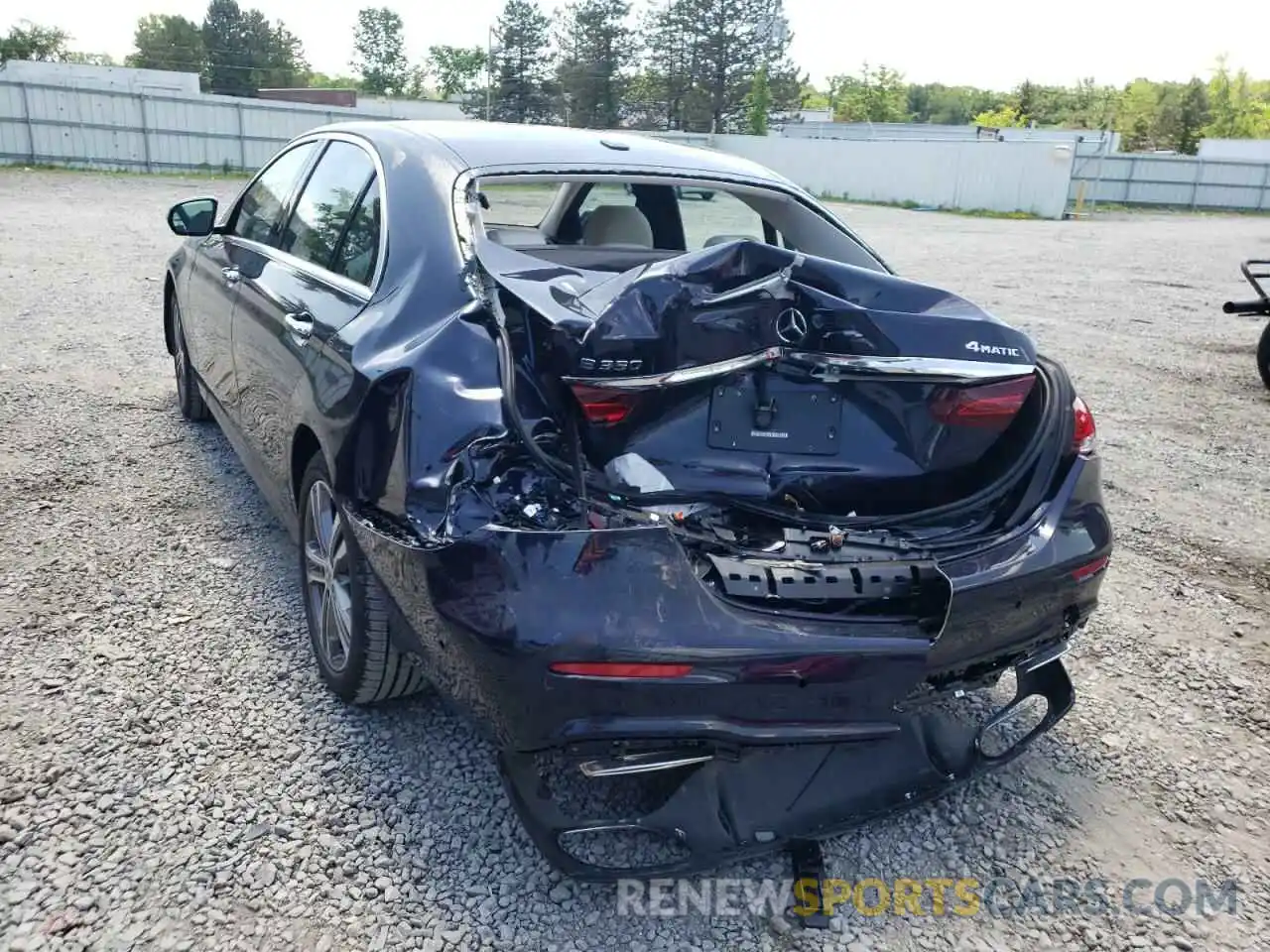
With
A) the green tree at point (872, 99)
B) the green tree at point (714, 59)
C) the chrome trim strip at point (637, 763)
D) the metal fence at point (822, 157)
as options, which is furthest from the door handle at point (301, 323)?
the green tree at point (872, 99)

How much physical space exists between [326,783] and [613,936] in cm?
92

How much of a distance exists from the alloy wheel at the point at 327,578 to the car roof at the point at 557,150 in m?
1.12

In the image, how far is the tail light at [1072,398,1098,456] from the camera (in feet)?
8.98

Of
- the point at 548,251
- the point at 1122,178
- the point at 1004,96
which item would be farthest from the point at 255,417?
the point at 1004,96

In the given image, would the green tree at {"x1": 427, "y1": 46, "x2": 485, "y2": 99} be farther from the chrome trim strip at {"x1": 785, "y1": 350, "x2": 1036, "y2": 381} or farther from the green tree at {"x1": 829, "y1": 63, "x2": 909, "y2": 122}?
the chrome trim strip at {"x1": 785, "y1": 350, "x2": 1036, "y2": 381}

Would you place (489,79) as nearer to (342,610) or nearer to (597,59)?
(597,59)

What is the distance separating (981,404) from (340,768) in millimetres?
1972

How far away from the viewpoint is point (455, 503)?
7.44 ft

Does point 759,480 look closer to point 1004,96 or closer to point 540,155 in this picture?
point 540,155

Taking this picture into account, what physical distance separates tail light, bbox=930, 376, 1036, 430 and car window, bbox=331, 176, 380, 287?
165 cm


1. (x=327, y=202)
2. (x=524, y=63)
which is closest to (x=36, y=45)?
(x=524, y=63)

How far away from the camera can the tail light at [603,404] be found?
2.39 metres

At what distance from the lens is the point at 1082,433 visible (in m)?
2.78

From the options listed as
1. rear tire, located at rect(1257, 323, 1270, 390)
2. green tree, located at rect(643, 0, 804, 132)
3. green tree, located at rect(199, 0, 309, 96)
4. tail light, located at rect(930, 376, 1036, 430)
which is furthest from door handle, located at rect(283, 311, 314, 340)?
green tree, located at rect(199, 0, 309, 96)
